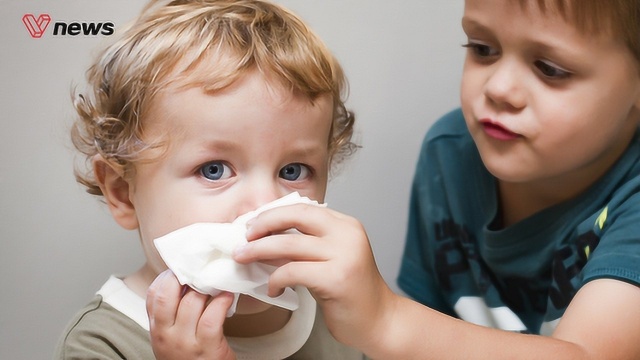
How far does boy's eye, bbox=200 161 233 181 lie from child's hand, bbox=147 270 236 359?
12 cm

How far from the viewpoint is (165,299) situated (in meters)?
0.81

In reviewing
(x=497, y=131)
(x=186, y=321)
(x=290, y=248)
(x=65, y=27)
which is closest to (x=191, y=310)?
(x=186, y=321)

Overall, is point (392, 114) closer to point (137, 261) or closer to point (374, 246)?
point (374, 246)

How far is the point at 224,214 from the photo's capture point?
0.87m

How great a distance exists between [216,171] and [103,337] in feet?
0.75


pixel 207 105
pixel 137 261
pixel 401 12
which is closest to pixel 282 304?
pixel 207 105

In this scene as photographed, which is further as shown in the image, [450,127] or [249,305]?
[450,127]

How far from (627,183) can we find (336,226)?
0.46 m

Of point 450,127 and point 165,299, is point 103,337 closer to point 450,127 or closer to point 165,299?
point 165,299

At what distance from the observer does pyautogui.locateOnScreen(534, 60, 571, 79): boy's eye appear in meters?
0.98

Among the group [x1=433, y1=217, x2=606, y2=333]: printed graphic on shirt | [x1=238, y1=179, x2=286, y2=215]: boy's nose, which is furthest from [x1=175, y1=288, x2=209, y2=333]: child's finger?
[x1=433, y1=217, x2=606, y2=333]: printed graphic on shirt

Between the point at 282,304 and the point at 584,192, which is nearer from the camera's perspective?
the point at 282,304

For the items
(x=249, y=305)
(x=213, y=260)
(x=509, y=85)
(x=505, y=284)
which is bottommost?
(x=505, y=284)

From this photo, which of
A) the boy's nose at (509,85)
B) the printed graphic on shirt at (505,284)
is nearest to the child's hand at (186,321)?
the boy's nose at (509,85)
